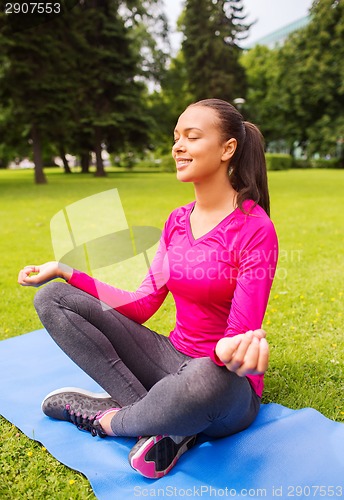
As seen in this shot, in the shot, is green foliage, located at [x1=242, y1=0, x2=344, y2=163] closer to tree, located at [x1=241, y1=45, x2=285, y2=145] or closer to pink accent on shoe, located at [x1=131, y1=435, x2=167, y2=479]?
tree, located at [x1=241, y1=45, x2=285, y2=145]

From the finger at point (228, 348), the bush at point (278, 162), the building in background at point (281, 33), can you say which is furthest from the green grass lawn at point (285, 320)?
the building in background at point (281, 33)

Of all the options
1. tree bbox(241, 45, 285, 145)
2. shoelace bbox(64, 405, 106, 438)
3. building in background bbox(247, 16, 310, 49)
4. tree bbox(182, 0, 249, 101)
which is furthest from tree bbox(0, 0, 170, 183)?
building in background bbox(247, 16, 310, 49)

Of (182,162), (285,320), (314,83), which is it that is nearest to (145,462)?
(182,162)

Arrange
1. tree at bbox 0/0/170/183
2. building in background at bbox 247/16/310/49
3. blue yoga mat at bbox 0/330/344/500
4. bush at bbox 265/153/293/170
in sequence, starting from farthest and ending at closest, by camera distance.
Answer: building in background at bbox 247/16/310/49 < bush at bbox 265/153/293/170 < tree at bbox 0/0/170/183 < blue yoga mat at bbox 0/330/344/500

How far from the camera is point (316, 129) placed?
111ft

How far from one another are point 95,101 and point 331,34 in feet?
55.5

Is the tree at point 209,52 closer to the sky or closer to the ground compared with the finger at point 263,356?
closer to the sky

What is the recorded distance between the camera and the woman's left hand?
1597mm

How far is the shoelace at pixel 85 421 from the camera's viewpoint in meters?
2.34

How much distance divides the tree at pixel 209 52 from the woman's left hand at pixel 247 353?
3170 cm

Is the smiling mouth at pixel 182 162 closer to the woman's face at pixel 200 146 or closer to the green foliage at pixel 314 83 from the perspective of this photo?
the woman's face at pixel 200 146

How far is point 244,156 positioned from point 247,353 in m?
1.00

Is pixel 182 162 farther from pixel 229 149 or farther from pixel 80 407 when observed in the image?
pixel 80 407

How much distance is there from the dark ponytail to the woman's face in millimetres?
35
